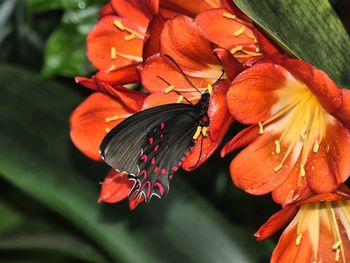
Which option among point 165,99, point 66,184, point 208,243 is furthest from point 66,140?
point 165,99

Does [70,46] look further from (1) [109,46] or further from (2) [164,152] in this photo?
(2) [164,152]

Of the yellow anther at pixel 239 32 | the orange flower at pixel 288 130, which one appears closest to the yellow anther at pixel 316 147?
the orange flower at pixel 288 130

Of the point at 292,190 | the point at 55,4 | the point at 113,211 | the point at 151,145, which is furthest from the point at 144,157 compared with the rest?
the point at 55,4

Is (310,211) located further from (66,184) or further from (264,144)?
(66,184)

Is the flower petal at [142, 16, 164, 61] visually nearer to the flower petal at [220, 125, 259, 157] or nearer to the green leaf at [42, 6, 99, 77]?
the flower petal at [220, 125, 259, 157]

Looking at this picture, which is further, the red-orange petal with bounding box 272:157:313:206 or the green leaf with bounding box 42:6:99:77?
the green leaf with bounding box 42:6:99:77

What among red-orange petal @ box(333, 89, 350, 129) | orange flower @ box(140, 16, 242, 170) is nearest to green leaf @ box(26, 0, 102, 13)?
orange flower @ box(140, 16, 242, 170)
